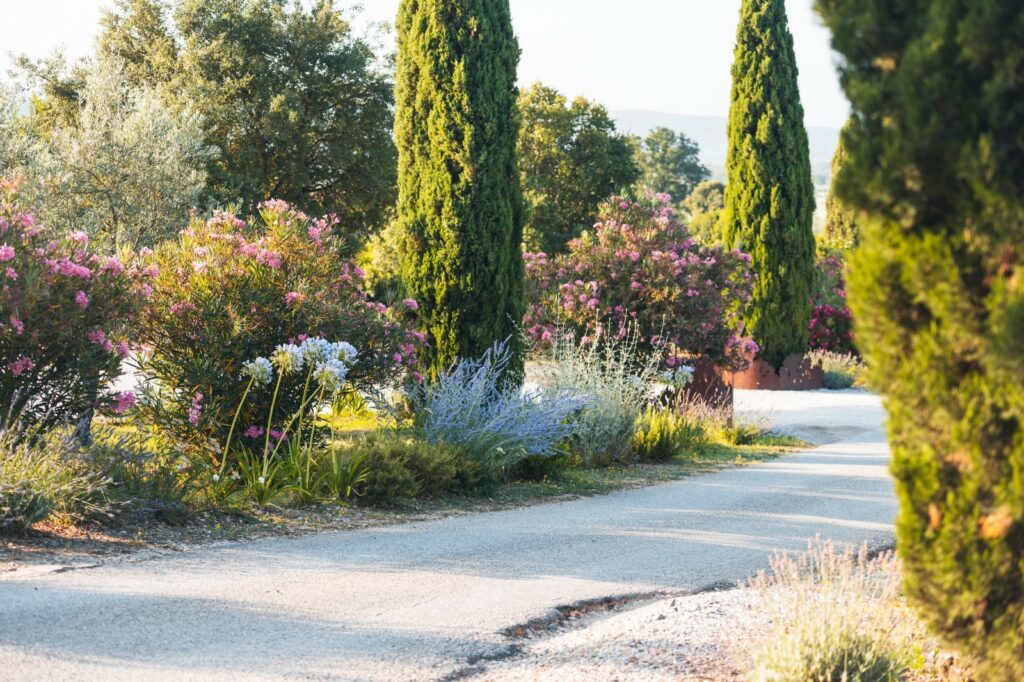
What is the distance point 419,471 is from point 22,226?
356cm

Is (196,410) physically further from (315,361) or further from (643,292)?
(643,292)

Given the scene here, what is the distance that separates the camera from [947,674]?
4.28 meters

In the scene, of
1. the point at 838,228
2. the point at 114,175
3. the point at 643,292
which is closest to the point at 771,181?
the point at 643,292

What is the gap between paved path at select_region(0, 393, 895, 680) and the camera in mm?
4477

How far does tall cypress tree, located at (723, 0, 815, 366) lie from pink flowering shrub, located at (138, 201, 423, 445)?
43.9ft

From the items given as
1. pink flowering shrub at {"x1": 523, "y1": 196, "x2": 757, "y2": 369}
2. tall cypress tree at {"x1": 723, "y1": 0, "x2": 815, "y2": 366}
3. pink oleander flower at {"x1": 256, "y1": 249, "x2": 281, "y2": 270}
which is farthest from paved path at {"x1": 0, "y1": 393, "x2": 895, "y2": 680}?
tall cypress tree at {"x1": 723, "y1": 0, "x2": 815, "y2": 366}

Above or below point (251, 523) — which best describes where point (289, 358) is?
above

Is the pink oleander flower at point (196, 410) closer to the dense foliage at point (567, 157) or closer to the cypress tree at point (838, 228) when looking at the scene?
the cypress tree at point (838, 228)

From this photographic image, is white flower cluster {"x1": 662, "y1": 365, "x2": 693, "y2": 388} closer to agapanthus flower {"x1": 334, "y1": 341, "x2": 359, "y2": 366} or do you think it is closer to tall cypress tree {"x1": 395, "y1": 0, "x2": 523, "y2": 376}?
tall cypress tree {"x1": 395, "y1": 0, "x2": 523, "y2": 376}

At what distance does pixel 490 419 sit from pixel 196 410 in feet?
8.88

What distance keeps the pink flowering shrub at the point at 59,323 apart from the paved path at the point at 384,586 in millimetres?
1927

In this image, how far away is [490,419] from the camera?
31.8ft

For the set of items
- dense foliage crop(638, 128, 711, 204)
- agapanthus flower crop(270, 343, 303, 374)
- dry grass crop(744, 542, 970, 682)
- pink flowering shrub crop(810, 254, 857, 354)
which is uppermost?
dense foliage crop(638, 128, 711, 204)

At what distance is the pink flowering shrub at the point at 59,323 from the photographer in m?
7.01
